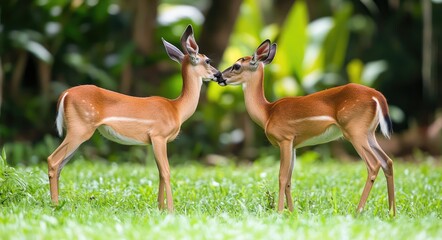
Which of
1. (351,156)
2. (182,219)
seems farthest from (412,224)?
(351,156)

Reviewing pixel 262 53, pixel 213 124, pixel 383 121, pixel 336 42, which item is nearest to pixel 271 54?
pixel 262 53

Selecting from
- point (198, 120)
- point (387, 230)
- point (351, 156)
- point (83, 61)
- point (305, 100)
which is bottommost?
point (351, 156)

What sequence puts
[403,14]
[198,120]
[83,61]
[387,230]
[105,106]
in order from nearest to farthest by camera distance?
[387,230] → [105,106] → [83,61] → [198,120] → [403,14]

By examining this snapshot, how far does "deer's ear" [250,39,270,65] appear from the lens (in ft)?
20.4

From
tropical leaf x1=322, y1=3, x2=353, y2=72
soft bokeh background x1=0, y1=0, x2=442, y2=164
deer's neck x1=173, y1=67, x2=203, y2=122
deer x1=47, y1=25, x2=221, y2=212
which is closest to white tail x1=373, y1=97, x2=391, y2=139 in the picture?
deer's neck x1=173, y1=67, x2=203, y2=122

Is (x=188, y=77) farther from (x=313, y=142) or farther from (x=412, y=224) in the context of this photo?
(x=412, y=224)

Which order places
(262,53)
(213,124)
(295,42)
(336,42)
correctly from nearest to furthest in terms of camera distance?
(262,53), (295,42), (213,124), (336,42)

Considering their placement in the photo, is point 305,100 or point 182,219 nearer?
point 182,219

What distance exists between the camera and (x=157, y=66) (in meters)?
13.4

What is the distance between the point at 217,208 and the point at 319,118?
102 centimetres

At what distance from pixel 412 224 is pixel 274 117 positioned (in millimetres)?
1341

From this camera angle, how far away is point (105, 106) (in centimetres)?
589

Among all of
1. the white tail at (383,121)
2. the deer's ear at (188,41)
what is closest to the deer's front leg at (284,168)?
the white tail at (383,121)

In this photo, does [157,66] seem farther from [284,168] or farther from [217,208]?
[284,168]
